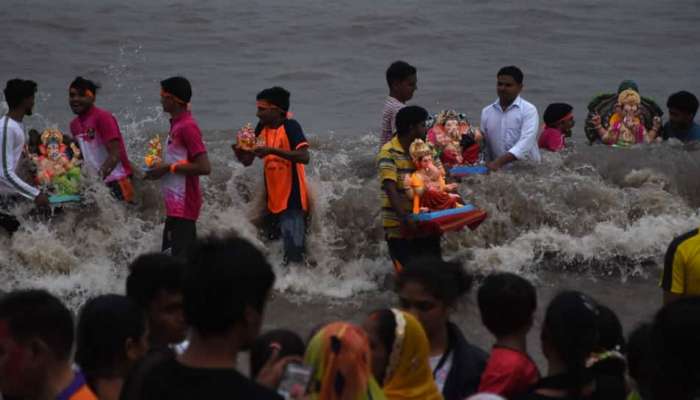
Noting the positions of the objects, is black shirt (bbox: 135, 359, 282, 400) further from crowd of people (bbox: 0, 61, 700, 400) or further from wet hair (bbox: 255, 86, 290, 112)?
wet hair (bbox: 255, 86, 290, 112)

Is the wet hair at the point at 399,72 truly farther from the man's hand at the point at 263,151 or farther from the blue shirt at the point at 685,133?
the blue shirt at the point at 685,133

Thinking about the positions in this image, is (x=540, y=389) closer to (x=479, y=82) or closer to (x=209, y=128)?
(x=209, y=128)

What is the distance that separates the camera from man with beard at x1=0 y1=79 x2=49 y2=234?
8539mm

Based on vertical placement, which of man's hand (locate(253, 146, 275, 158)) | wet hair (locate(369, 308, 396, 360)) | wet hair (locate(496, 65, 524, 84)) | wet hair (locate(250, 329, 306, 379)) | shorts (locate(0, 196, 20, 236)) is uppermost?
wet hair (locate(496, 65, 524, 84))

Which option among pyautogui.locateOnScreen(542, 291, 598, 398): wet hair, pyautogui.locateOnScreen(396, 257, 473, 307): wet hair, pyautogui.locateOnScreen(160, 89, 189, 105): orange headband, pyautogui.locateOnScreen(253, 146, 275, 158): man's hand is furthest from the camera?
pyautogui.locateOnScreen(253, 146, 275, 158): man's hand

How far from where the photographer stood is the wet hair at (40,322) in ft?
12.0

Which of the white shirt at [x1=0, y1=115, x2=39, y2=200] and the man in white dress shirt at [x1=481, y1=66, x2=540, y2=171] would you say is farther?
the man in white dress shirt at [x1=481, y1=66, x2=540, y2=171]

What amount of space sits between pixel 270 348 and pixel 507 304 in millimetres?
1158

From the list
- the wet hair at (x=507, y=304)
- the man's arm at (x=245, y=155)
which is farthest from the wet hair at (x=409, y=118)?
the wet hair at (x=507, y=304)

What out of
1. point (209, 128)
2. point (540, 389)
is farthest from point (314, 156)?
point (540, 389)

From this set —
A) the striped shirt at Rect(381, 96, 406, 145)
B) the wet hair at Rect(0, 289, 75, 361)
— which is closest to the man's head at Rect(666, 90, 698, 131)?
the striped shirt at Rect(381, 96, 406, 145)

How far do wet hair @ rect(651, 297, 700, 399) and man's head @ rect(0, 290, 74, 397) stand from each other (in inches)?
79.2

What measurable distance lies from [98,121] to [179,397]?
607cm

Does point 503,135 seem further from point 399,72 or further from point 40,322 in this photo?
point 40,322
